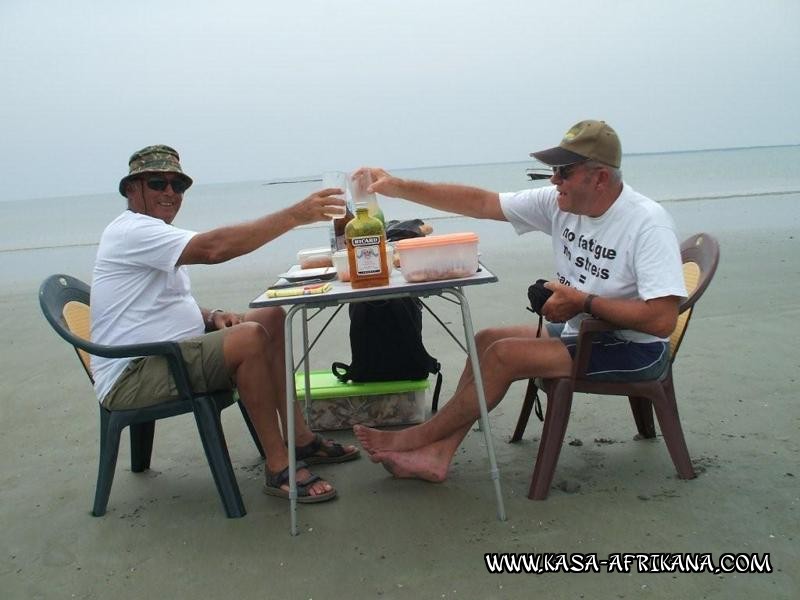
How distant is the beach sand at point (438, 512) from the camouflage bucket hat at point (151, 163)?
1.42 m

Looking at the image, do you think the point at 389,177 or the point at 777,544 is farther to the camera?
the point at 389,177

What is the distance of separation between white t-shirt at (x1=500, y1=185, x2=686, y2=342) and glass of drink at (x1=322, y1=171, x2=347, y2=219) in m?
0.93

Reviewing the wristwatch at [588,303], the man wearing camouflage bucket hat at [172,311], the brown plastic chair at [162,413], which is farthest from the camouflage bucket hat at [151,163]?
the wristwatch at [588,303]

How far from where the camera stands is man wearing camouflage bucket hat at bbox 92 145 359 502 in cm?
284

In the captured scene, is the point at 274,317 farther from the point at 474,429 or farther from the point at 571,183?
the point at 571,183

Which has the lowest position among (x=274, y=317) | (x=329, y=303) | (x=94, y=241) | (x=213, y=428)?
(x=94, y=241)

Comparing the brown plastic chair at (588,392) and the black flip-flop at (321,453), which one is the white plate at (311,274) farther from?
the brown plastic chair at (588,392)

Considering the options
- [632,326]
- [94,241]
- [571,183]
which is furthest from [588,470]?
[94,241]

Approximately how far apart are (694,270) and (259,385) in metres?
2.01

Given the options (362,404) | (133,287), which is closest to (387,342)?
(362,404)

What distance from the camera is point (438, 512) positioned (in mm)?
2795

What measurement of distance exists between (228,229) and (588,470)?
72.0 inches

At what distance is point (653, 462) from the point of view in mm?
3096

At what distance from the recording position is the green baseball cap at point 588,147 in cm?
272
